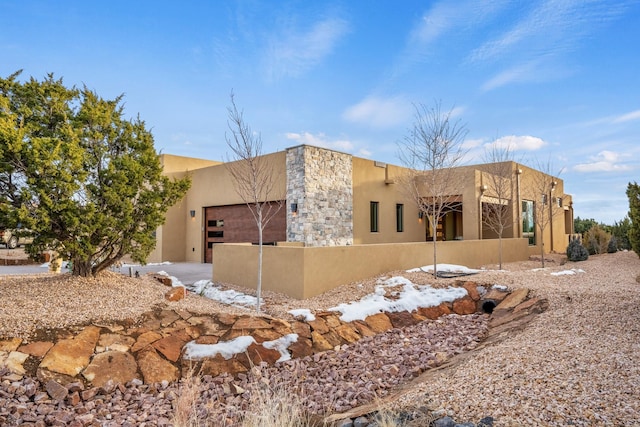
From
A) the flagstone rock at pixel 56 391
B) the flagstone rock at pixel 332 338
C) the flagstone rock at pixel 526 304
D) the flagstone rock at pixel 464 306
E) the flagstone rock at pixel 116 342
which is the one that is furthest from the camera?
the flagstone rock at pixel 464 306

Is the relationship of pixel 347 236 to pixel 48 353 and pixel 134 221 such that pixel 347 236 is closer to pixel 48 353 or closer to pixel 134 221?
pixel 134 221

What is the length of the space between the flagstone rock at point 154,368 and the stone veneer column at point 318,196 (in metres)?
7.64

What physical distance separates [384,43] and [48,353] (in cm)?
980

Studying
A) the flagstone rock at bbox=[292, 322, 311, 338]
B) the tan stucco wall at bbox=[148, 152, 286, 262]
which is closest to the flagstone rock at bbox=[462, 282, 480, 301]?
the flagstone rock at bbox=[292, 322, 311, 338]

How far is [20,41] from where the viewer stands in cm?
723

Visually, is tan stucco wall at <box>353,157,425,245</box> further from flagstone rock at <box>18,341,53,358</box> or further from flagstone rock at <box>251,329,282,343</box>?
flagstone rock at <box>18,341,53,358</box>

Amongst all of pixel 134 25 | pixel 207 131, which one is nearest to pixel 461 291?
pixel 207 131

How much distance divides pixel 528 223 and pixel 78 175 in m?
17.9

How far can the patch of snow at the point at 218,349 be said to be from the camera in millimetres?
4859

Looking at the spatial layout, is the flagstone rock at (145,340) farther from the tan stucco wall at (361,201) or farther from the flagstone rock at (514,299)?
the tan stucco wall at (361,201)

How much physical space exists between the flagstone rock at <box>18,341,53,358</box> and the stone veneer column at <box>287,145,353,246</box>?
27.0 ft

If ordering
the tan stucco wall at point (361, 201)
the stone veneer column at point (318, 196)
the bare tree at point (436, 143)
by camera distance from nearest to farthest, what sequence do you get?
the bare tree at point (436, 143) < the stone veneer column at point (318, 196) < the tan stucco wall at point (361, 201)

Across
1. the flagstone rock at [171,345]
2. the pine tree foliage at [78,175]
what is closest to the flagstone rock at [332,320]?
the flagstone rock at [171,345]

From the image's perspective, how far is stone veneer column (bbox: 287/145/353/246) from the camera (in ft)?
39.8
